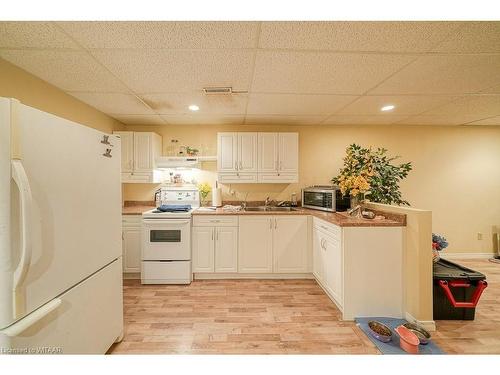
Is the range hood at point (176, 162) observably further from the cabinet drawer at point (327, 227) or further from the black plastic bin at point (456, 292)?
the black plastic bin at point (456, 292)

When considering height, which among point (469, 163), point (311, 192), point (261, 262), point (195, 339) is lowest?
point (195, 339)

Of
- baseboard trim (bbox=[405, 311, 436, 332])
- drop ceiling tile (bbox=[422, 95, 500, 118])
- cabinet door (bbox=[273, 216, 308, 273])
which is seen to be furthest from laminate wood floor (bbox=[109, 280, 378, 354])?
drop ceiling tile (bbox=[422, 95, 500, 118])

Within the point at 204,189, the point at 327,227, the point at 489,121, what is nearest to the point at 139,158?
the point at 204,189

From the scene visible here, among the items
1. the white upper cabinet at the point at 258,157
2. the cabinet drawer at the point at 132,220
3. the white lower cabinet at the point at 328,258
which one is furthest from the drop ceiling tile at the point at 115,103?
the white lower cabinet at the point at 328,258

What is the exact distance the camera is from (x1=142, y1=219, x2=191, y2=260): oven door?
117 inches

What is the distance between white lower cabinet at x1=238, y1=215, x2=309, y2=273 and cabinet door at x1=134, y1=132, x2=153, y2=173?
5.51 feet

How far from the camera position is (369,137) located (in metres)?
3.79

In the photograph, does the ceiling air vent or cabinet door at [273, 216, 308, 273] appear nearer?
the ceiling air vent

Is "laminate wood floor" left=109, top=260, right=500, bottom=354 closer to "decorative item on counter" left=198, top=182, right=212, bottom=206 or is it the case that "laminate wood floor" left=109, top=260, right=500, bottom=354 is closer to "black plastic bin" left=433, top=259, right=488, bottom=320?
"black plastic bin" left=433, top=259, right=488, bottom=320

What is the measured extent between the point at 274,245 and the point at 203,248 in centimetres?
97
